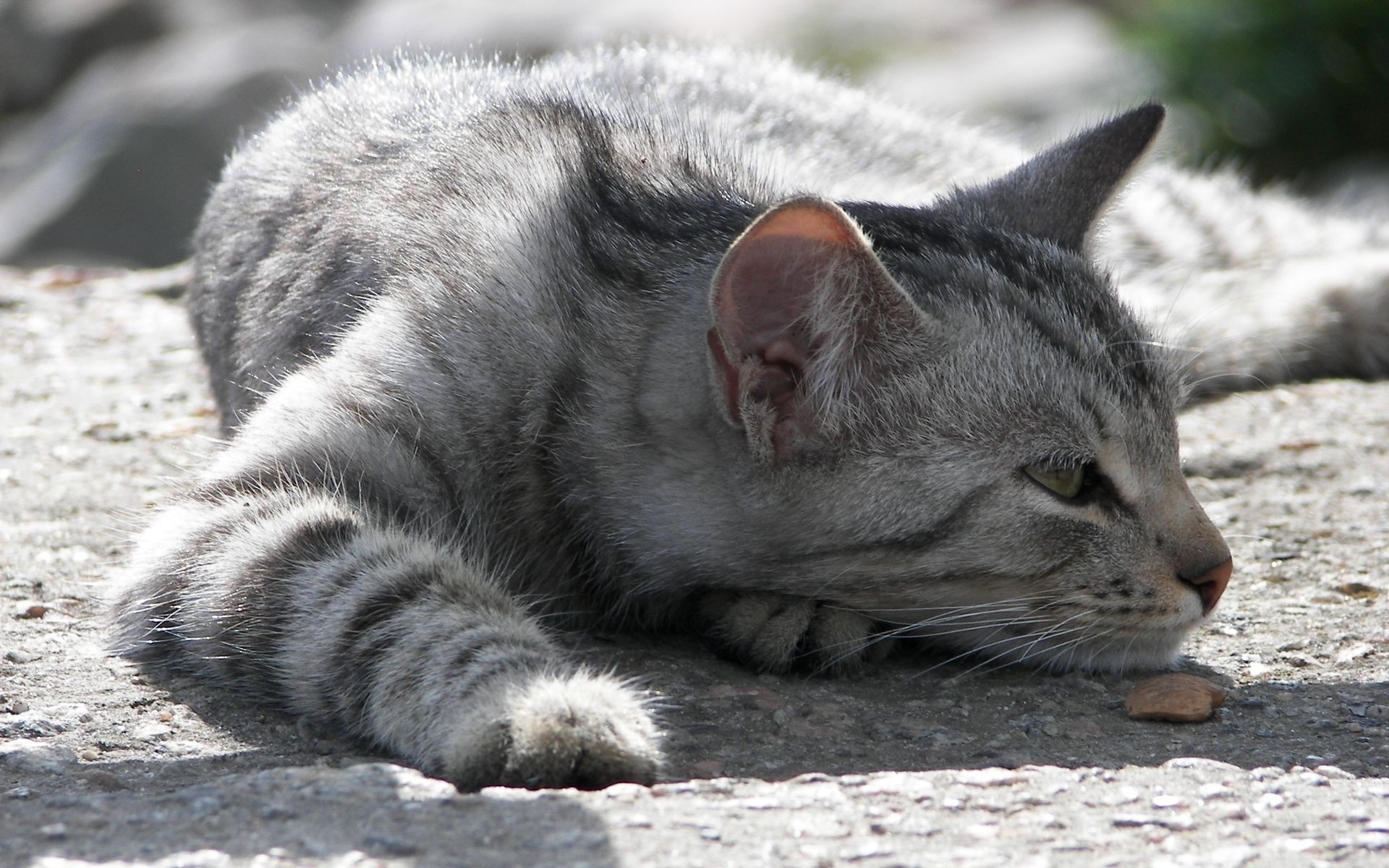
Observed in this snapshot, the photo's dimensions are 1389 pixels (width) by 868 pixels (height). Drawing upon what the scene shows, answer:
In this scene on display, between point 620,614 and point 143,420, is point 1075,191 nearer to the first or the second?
point 620,614

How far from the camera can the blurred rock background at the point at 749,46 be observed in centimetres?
947

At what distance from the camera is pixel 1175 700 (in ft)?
9.00

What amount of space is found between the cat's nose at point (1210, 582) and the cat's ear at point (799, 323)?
0.72 metres

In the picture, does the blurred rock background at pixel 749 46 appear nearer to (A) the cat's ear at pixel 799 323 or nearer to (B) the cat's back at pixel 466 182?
(B) the cat's back at pixel 466 182

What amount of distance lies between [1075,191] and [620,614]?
1433mm

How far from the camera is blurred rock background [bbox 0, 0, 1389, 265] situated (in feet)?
31.1

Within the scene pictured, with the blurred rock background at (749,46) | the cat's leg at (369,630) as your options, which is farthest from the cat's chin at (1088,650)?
the blurred rock background at (749,46)

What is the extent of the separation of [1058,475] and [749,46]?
7983 millimetres

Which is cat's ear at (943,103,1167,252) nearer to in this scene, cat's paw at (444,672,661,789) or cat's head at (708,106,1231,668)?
cat's head at (708,106,1231,668)

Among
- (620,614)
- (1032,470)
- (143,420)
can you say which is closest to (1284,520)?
(1032,470)

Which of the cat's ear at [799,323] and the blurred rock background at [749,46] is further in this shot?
the blurred rock background at [749,46]

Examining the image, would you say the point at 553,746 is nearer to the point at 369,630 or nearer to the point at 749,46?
the point at 369,630

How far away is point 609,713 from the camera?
234cm

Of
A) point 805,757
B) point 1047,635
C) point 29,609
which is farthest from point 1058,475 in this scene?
point 29,609
